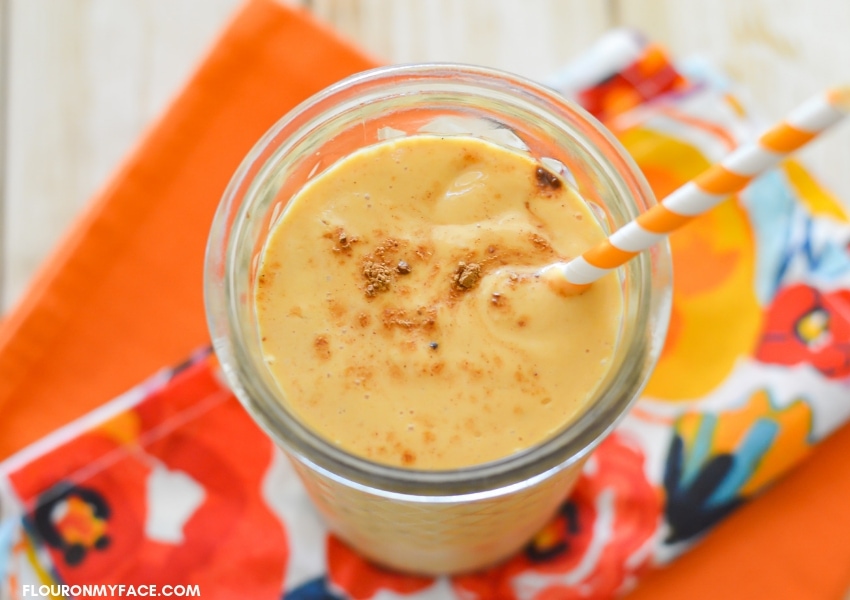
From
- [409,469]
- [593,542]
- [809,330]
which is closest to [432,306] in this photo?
[409,469]

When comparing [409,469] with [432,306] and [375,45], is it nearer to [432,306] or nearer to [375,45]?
[432,306]

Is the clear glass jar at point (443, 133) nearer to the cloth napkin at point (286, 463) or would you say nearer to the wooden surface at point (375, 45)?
the cloth napkin at point (286, 463)

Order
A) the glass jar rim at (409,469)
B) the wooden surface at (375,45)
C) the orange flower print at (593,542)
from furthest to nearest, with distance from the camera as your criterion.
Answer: the wooden surface at (375,45)
the orange flower print at (593,542)
the glass jar rim at (409,469)

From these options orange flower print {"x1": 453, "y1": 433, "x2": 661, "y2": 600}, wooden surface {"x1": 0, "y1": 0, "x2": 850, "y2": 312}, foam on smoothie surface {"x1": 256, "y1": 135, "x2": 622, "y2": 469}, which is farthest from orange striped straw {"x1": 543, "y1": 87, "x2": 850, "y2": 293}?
wooden surface {"x1": 0, "y1": 0, "x2": 850, "y2": 312}

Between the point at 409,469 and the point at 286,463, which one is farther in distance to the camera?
the point at 286,463

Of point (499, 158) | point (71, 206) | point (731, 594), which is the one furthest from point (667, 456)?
point (71, 206)

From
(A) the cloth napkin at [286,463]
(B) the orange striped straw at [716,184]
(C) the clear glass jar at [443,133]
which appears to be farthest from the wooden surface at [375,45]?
(B) the orange striped straw at [716,184]
